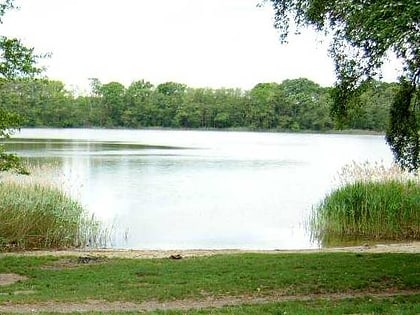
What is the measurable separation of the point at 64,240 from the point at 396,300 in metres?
10.8

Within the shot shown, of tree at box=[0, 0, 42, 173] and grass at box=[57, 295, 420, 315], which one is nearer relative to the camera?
grass at box=[57, 295, 420, 315]

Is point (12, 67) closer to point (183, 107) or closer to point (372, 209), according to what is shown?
point (372, 209)

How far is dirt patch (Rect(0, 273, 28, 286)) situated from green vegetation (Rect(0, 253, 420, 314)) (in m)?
0.16

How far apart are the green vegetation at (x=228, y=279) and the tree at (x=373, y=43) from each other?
2.49 m

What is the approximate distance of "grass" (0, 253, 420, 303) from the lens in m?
8.83

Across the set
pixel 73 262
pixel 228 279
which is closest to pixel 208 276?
pixel 228 279

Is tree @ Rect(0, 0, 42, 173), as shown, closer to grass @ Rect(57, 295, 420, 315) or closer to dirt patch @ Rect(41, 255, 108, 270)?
dirt patch @ Rect(41, 255, 108, 270)

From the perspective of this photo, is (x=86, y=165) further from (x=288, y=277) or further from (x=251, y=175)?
(x=288, y=277)

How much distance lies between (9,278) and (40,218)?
18.0 ft

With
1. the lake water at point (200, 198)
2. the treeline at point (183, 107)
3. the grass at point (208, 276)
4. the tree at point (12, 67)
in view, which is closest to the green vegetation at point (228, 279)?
the grass at point (208, 276)

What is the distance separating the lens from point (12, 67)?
10.5m

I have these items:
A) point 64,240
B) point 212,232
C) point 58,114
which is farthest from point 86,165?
point 58,114

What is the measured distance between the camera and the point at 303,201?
27.4m

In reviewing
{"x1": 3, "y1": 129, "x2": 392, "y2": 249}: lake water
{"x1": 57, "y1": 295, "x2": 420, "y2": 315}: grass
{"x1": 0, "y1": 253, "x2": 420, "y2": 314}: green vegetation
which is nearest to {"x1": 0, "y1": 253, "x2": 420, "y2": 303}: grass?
{"x1": 0, "y1": 253, "x2": 420, "y2": 314}: green vegetation
